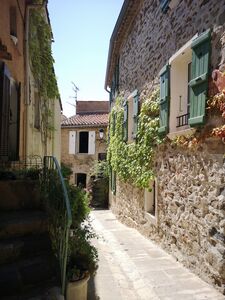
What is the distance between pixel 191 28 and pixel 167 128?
193 cm

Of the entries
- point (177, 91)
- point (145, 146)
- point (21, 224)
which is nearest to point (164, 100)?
point (177, 91)

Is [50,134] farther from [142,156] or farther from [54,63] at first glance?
[142,156]

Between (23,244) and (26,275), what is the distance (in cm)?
42

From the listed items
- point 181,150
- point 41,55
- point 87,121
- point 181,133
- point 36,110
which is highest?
point 41,55

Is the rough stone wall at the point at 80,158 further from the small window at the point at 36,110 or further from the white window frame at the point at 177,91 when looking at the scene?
the white window frame at the point at 177,91

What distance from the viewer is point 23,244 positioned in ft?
11.6

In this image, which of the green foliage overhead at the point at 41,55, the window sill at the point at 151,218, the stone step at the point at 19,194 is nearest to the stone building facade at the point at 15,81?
the green foliage overhead at the point at 41,55

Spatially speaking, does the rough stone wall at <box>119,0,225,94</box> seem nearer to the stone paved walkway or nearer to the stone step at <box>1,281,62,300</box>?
the stone paved walkway

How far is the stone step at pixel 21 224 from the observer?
3645mm

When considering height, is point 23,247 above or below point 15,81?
below

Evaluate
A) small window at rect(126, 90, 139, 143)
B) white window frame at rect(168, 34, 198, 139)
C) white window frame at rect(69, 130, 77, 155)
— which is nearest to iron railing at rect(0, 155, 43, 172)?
white window frame at rect(168, 34, 198, 139)

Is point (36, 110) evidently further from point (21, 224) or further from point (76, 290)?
point (76, 290)

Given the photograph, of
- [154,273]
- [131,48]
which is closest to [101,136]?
[131,48]

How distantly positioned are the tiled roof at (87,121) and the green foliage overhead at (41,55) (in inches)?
439
